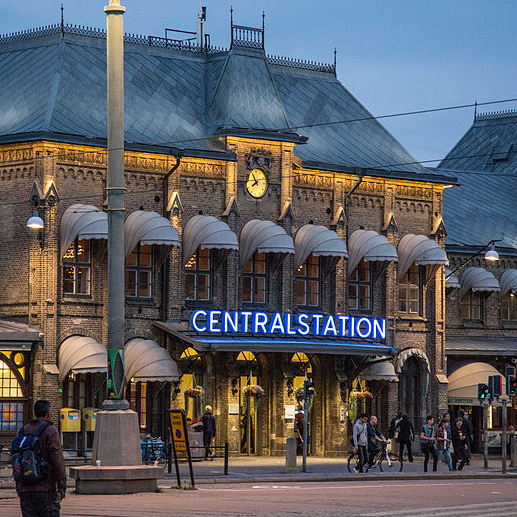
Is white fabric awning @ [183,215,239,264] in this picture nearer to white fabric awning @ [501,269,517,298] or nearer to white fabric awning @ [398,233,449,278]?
white fabric awning @ [398,233,449,278]

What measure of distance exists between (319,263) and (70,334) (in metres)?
10.3

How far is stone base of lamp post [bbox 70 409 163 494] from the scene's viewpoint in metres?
27.8

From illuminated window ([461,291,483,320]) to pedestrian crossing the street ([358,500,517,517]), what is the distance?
3130cm

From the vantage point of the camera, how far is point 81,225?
43094 millimetres

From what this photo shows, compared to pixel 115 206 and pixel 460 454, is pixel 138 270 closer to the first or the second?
pixel 460 454

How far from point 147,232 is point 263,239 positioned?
4.62m

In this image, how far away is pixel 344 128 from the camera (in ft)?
177

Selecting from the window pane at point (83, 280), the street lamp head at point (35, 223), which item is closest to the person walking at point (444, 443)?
the window pane at point (83, 280)

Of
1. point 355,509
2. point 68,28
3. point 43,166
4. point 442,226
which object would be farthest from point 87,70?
point 355,509

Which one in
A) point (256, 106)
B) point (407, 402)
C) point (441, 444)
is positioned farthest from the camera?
point (407, 402)

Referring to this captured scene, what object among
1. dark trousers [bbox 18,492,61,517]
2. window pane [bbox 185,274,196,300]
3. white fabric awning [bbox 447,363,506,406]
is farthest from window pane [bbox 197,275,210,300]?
dark trousers [bbox 18,492,61,517]

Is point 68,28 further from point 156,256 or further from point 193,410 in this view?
point 193,410

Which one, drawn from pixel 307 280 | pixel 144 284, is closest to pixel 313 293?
pixel 307 280

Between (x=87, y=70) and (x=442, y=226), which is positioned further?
(x=442, y=226)
